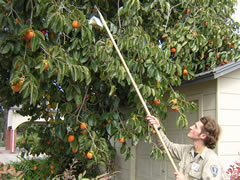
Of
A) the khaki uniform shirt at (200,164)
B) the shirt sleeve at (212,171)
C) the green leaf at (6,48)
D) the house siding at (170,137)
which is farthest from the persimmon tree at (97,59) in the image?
the shirt sleeve at (212,171)

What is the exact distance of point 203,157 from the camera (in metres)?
2.54

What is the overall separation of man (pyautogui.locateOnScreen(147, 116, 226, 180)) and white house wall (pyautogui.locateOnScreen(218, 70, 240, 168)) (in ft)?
4.87

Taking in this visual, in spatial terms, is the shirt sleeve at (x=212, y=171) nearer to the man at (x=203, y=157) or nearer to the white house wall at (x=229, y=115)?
the man at (x=203, y=157)

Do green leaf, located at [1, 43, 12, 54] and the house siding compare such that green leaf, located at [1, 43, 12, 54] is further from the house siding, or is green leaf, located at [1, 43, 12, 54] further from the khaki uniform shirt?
the house siding

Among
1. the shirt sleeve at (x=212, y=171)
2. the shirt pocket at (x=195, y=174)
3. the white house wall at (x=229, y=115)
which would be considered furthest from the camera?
the white house wall at (x=229, y=115)

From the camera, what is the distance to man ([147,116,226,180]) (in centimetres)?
242

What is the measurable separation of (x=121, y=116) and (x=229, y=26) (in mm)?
2981

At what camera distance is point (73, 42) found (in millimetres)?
3318

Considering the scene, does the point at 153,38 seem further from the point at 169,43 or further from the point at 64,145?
the point at 64,145

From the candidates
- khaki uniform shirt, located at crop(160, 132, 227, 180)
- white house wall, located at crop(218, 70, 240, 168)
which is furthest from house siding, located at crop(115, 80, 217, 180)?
khaki uniform shirt, located at crop(160, 132, 227, 180)

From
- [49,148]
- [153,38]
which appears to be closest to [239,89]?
[153,38]

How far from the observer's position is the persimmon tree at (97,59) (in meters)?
2.88

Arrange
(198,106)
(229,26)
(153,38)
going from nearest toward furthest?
1. (198,106)
2. (153,38)
3. (229,26)

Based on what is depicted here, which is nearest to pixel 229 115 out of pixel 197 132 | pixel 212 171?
pixel 197 132
